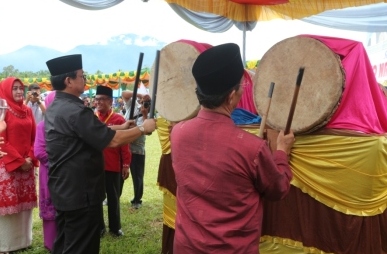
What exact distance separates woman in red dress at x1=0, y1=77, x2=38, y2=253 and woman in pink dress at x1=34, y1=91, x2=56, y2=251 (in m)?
0.17

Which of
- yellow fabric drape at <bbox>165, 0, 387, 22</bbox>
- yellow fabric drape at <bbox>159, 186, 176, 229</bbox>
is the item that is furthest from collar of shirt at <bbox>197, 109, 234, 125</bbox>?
yellow fabric drape at <bbox>165, 0, 387, 22</bbox>

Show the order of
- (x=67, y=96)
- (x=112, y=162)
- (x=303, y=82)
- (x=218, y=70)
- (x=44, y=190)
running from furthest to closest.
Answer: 1. (x=112, y=162)
2. (x=44, y=190)
3. (x=67, y=96)
4. (x=303, y=82)
5. (x=218, y=70)

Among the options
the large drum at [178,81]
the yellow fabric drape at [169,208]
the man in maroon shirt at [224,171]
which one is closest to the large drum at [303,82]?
the large drum at [178,81]

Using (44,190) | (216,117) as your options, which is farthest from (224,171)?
(44,190)

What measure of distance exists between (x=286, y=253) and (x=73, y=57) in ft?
6.70

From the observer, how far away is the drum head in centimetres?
304

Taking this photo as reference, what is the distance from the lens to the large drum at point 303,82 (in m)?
2.24

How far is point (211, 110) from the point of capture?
1669mm

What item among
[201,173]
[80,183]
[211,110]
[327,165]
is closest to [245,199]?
[201,173]

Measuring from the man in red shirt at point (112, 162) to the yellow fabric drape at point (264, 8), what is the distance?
1.56 meters

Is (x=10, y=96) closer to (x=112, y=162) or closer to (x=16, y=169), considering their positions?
(x=16, y=169)

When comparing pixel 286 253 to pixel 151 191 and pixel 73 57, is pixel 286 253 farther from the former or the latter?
pixel 151 191

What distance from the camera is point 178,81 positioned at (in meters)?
3.12

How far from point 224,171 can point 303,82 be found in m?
1.08
